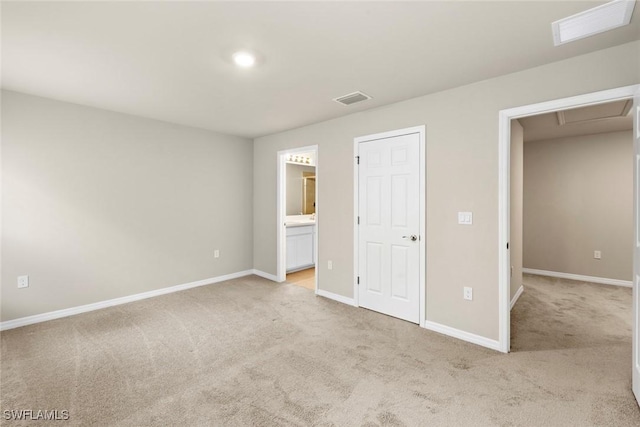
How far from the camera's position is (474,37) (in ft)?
6.68

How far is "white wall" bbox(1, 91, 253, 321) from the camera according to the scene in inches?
124

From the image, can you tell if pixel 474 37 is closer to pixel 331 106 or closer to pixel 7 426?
pixel 331 106

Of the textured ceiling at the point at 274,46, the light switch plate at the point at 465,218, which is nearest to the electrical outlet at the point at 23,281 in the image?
the textured ceiling at the point at 274,46

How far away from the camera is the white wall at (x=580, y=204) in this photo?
15.4 feet

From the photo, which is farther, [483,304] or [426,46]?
[483,304]

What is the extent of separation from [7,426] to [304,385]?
178 centimetres

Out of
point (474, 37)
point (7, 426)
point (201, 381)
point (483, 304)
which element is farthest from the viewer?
point (483, 304)

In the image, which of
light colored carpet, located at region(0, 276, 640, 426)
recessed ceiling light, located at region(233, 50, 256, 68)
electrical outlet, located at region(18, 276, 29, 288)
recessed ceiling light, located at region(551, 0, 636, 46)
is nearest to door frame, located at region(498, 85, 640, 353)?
light colored carpet, located at region(0, 276, 640, 426)

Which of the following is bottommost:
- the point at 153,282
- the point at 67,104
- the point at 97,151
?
the point at 153,282

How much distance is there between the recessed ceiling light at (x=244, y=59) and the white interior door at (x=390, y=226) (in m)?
1.71

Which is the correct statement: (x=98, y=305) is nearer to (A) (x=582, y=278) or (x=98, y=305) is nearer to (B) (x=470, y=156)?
(B) (x=470, y=156)

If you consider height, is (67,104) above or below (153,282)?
above

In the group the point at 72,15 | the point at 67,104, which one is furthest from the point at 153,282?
the point at 72,15

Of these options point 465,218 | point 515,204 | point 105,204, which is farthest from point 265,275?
point 515,204
